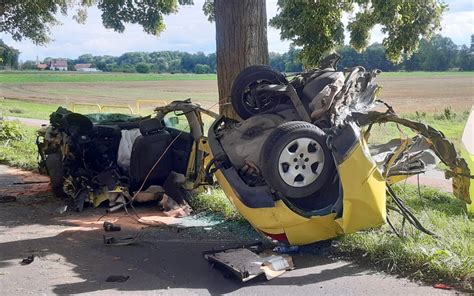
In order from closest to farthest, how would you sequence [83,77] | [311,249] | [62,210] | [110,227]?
1. [311,249]
2. [110,227]
3. [62,210]
4. [83,77]

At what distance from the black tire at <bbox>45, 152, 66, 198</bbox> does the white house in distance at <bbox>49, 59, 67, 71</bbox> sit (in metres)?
89.7

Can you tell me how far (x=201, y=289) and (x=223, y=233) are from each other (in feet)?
5.66

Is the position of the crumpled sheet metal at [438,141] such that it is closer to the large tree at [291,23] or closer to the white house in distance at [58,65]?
the large tree at [291,23]

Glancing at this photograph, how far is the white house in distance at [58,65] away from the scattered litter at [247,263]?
93608mm

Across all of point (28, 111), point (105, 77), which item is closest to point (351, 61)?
point (28, 111)

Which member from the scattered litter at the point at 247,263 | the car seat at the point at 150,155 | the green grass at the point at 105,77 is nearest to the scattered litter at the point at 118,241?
the scattered litter at the point at 247,263

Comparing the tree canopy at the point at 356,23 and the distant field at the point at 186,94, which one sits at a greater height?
the tree canopy at the point at 356,23

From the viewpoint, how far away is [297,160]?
505 cm

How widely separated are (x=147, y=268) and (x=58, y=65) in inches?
3772

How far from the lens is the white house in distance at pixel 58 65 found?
93.3 m

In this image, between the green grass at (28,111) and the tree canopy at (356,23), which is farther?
the green grass at (28,111)

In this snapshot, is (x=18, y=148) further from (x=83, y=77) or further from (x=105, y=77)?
(x=83, y=77)

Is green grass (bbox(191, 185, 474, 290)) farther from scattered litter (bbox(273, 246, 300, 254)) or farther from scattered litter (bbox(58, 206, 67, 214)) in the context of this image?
scattered litter (bbox(58, 206, 67, 214))

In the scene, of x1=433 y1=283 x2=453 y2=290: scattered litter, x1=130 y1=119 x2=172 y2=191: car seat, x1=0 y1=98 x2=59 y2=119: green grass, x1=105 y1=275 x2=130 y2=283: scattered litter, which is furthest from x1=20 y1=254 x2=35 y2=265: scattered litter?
x1=0 y1=98 x2=59 y2=119: green grass
